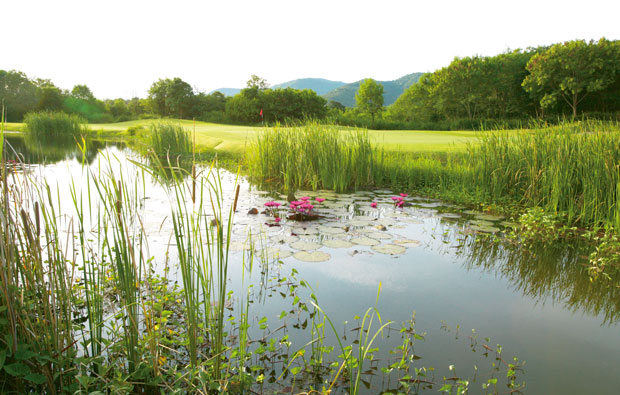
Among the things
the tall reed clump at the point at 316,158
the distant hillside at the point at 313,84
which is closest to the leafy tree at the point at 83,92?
the tall reed clump at the point at 316,158

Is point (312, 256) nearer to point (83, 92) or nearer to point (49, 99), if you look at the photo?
point (49, 99)

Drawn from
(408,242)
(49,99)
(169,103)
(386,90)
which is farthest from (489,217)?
(386,90)

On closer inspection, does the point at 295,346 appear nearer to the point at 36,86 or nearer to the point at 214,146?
the point at 214,146

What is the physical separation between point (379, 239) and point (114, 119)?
103 feet

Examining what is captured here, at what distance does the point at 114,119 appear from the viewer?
98.6ft

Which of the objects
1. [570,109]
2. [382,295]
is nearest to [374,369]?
[382,295]

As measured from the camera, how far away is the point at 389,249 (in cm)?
345

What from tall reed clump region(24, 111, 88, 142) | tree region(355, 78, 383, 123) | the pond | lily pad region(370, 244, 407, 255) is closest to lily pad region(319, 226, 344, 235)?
the pond

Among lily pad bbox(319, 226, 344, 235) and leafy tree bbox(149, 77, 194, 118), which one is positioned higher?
leafy tree bbox(149, 77, 194, 118)

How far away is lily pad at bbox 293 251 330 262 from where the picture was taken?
3137mm

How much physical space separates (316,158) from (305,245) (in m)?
3.11

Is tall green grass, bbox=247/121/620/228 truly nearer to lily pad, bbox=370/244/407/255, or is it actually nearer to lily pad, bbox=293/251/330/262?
lily pad, bbox=370/244/407/255

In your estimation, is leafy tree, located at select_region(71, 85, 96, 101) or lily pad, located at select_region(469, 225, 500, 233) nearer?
lily pad, located at select_region(469, 225, 500, 233)

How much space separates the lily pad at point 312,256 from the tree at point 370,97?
1844 inches
